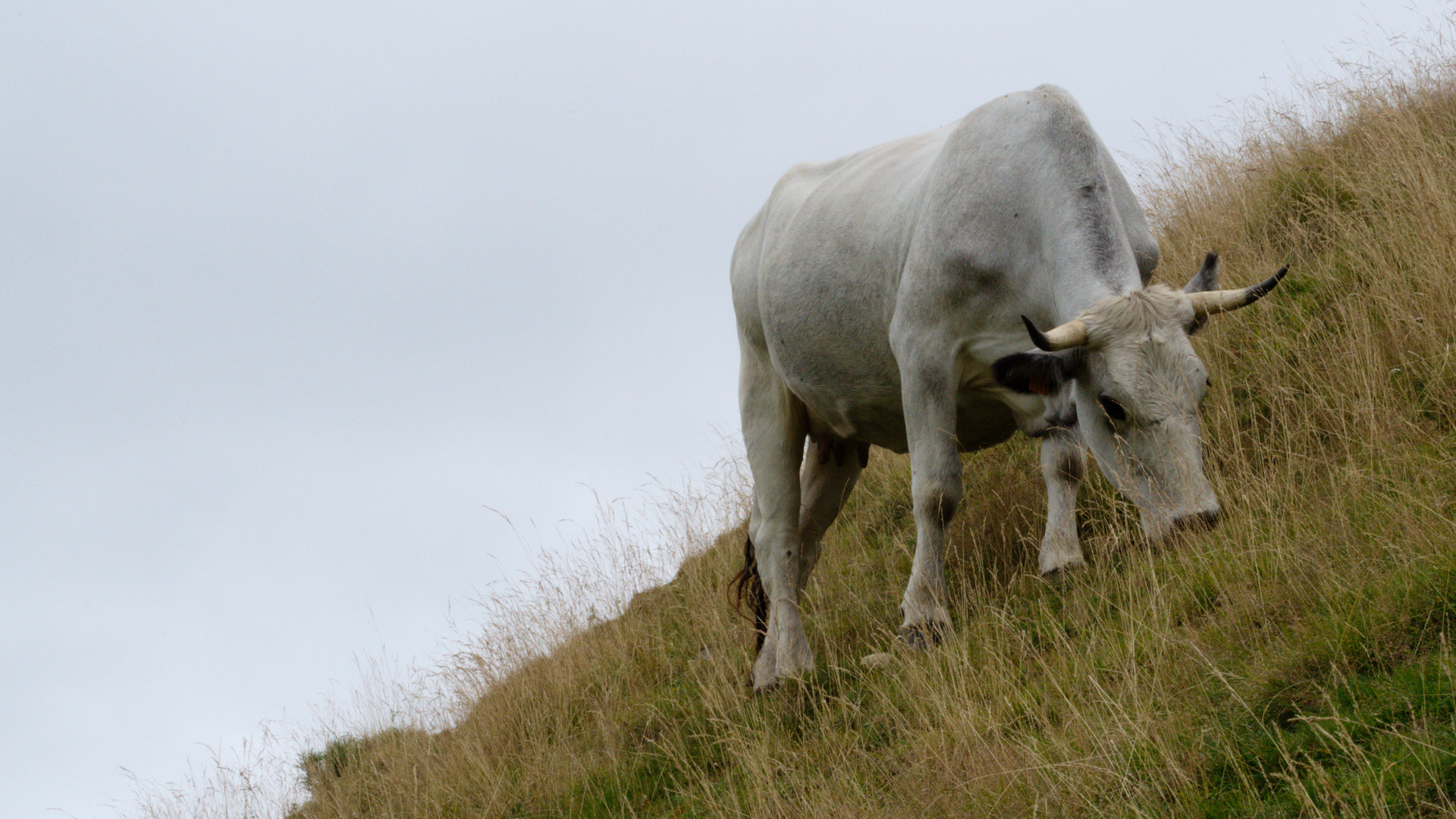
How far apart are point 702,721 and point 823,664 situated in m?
0.80

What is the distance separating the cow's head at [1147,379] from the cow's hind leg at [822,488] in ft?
7.93

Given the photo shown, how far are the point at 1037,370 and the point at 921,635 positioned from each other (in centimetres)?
144

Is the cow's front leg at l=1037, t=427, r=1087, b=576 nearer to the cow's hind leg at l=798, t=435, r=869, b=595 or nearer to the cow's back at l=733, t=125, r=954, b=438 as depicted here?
the cow's back at l=733, t=125, r=954, b=438

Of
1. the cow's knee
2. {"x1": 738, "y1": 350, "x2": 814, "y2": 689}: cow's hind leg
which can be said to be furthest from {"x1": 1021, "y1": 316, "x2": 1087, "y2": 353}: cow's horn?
{"x1": 738, "y1": 350, "x2": 814, "y2": 689}: cow's hind leg

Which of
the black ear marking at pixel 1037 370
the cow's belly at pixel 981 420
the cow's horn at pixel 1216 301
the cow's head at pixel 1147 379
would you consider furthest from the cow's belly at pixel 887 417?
the cow's horn at pixel 1216 301

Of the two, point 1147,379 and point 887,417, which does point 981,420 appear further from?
point 1147,379

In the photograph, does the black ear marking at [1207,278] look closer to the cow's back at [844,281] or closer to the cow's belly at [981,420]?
the cow's belly at [981,420]

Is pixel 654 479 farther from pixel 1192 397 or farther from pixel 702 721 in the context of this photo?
pixel 1192 397

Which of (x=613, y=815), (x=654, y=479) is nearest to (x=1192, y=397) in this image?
(x=613, y=815)

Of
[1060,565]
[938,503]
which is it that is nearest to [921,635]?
[938,503]

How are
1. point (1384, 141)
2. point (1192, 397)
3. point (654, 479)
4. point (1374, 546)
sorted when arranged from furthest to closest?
point (654, 479) → point (1384, 141) → point (1192, 397) → point (1374, 546)

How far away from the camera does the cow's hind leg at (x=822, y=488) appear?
24.0ft

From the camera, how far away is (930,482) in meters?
5.67

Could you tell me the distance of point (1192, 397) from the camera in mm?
4762
